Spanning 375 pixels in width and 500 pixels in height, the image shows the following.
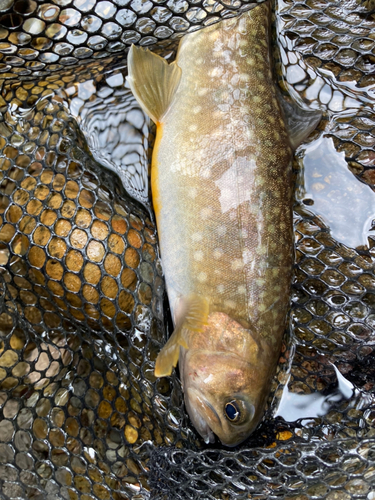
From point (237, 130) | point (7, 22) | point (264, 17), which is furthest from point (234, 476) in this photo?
point (7, 22)

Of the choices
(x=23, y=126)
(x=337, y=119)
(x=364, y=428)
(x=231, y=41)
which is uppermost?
(x=231, y=41)

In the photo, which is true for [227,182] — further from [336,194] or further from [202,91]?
[336,194]

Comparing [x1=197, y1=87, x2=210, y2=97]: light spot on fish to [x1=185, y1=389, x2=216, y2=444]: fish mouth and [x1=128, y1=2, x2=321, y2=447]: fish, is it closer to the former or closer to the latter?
[x1=128, y1=2, x2=321, y2=447]: fish

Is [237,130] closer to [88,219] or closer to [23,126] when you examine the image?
[88,219]

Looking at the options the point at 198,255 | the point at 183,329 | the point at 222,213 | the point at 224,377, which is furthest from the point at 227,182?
the point at 224,377

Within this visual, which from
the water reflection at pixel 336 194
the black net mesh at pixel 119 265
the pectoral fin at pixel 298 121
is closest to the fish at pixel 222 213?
the pectoral fin at pixel 298 121

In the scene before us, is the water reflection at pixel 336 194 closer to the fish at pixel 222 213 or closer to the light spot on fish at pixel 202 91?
the fish at pixel 222 213
